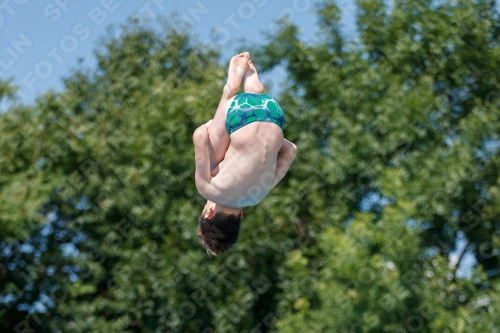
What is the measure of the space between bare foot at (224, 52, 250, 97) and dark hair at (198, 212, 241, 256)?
0.72 meters

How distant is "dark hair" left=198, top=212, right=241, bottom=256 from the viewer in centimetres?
474

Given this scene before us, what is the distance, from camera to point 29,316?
16766 mm

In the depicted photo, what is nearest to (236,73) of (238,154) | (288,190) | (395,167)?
(238,154)

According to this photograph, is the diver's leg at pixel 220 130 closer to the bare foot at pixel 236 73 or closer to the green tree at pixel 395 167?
the bare foot at pixel 236 73

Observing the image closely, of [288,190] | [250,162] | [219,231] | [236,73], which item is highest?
[236,73]

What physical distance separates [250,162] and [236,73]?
0.69 metres

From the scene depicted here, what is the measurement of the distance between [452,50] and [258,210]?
4952 mm

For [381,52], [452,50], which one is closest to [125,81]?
[381,52]

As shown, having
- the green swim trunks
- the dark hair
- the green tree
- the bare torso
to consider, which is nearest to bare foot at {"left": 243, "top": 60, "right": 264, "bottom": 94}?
the green swim trunks

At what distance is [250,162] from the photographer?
14.6ft

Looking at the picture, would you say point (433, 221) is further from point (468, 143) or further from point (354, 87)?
point (354, 87)

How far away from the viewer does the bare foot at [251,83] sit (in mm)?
4881

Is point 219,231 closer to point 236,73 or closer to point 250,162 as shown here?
point 250,162

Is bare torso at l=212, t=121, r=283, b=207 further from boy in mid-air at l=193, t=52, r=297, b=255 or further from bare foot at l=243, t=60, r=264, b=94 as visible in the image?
bare foot at l=243, t=60, r=264, b=94
